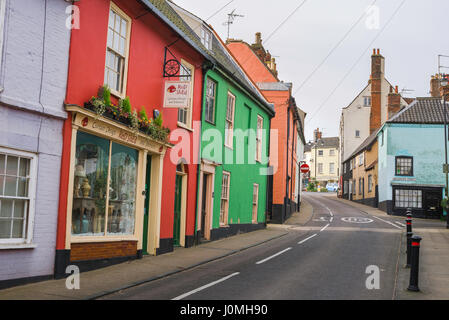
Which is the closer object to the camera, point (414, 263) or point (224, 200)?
point (414, 263)

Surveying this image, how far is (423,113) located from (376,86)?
18.0m

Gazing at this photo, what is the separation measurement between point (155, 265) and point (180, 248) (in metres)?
3.68

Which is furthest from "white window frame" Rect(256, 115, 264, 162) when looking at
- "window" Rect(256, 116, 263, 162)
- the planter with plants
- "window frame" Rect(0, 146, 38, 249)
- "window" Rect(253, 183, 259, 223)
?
"window frame" Rect(0, 146, 38, 249)

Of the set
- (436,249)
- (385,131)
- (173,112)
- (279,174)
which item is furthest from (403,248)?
(385,131)

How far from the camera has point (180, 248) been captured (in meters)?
14.9

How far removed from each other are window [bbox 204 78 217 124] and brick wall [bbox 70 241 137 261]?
6427 millimetres

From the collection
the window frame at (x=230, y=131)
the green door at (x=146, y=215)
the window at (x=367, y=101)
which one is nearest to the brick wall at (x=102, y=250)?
the green door at (x=146, y=215)

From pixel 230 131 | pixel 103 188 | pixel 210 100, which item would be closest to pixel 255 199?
pixel 230 131

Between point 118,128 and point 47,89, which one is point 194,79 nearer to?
point 118,128

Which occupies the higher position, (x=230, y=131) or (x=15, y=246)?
(x=230, y=131)

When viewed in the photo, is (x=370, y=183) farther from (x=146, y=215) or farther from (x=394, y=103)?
(x=146, y=215)

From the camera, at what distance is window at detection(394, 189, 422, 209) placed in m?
36.3

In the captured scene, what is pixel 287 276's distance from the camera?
10.1m

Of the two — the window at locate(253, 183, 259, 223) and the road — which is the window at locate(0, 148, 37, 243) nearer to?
the road
